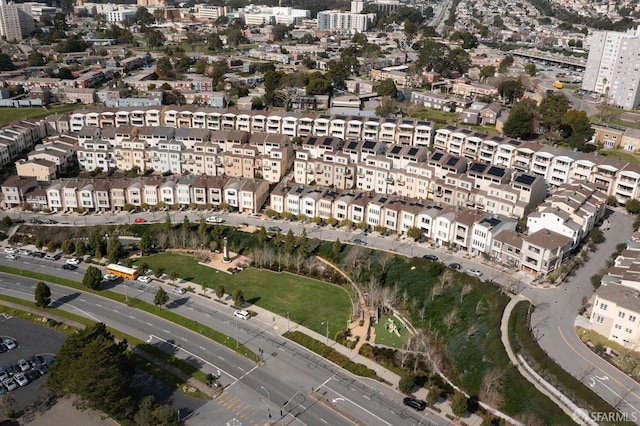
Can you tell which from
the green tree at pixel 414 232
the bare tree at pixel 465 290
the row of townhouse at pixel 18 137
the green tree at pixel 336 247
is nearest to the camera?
the bare tree at pixel 465 290

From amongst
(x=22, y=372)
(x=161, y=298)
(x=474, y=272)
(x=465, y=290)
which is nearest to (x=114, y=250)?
(x=161, y=298)

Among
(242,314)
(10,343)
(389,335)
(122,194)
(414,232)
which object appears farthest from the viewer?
(122,194)

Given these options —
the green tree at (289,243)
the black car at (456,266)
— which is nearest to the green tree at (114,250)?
the green tree at (289,243)

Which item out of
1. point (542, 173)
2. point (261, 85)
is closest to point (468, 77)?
point (261, 85)

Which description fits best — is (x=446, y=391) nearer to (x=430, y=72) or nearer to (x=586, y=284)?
(x=586, y=284)

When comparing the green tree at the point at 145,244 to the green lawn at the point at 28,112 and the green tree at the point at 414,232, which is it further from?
the green lawn at the point at 28,112

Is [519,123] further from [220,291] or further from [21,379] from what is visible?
[21,379]
